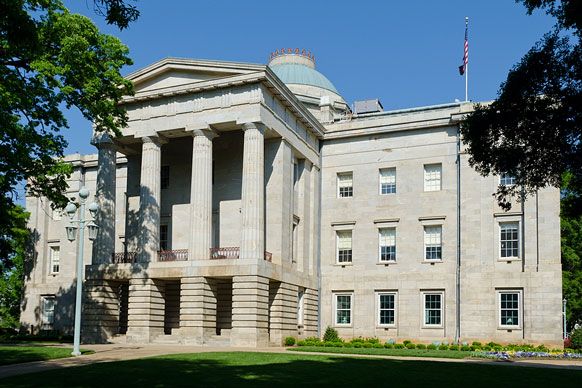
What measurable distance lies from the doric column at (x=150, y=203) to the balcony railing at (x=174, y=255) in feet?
2.53

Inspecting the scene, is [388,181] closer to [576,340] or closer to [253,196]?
[253,196]

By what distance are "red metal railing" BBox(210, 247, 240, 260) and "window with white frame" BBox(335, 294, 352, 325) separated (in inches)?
364

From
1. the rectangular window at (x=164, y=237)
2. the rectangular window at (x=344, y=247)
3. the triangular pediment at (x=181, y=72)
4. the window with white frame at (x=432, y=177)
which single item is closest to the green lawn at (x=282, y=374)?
the triangular pediment at (x=181, y=72)

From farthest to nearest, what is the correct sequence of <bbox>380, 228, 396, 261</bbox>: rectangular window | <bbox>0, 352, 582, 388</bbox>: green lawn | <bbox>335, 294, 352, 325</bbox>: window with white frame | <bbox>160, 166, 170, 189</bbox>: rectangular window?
<bbox>160, 166, 170, 189</bbox>: rectangular window < <bbox>335, 294, 352, 325</bbox>: window with white frame < <bbox>380, 228, 396, 261</bbox>: rectangular window < <bbox>0, 352, 582, 388</bbox>: green lawn

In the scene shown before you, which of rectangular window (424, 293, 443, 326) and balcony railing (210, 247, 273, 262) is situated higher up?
balcony railing (210, 247, 273, 262)

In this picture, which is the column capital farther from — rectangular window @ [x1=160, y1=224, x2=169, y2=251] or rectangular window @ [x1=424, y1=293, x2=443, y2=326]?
rectangular window @ [x1=424, y1=293, x2=443, y2=326]

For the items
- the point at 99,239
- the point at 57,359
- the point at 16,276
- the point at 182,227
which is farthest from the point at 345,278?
A: the point at 16,276

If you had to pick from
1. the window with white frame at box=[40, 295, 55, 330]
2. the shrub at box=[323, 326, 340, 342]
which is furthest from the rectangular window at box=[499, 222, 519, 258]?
the window with white frame at box=[40, 295, 55, 330]

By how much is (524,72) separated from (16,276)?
5713 cm

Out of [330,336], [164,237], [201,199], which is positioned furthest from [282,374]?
[164,237]

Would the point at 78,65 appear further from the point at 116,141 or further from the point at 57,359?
the point at 116,141

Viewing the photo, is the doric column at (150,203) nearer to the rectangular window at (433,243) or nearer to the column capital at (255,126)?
the column capital at (255,126)

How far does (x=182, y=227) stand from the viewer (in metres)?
44.9

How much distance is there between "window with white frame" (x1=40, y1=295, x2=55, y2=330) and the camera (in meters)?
54.2
